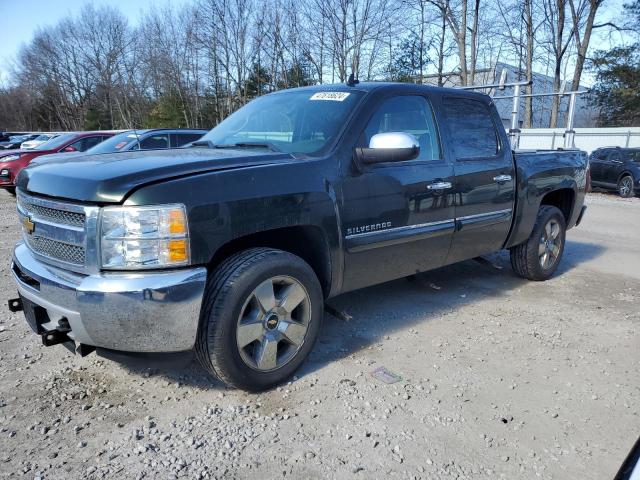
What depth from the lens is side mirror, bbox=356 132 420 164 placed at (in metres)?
3.14

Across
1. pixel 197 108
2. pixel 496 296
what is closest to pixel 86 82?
pixel 197 108

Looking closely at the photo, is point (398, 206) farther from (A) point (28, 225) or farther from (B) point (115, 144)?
(B) point (115, 144)

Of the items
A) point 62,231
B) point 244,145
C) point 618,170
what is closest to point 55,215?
point 62,231

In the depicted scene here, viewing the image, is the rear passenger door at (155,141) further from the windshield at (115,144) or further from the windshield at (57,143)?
the windshield at (57,143)

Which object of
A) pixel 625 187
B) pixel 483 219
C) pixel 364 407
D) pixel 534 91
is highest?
pixel 534 91

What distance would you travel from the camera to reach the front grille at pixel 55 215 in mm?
2535

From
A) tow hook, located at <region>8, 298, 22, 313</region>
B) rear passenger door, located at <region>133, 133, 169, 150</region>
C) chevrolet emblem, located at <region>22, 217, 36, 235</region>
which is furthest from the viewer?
rear passenger door, located at <region>133, 133, 169, 150</region>

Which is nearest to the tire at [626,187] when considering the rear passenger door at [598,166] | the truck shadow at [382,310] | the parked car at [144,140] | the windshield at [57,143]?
the rear passenger door at [598,166]

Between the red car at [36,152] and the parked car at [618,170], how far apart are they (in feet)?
49.6

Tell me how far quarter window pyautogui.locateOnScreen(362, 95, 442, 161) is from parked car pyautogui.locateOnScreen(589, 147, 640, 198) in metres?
13.7

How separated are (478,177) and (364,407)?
7.57 feet

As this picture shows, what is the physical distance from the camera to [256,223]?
2785 mm

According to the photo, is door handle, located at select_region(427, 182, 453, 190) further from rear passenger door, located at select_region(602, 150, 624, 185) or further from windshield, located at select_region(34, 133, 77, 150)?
rear passenger door, located at select_region(602, 150, 624, 185)

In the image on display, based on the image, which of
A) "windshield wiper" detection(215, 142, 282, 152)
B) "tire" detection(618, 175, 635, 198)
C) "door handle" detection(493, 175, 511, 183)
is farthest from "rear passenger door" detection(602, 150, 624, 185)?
"windshield wiper" detection(215, 142, 282, 152)
